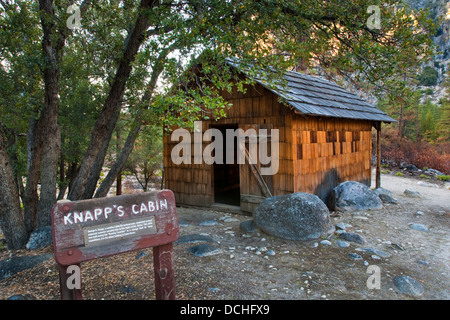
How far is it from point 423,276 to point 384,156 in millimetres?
17602

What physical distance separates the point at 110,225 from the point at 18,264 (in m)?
3.12

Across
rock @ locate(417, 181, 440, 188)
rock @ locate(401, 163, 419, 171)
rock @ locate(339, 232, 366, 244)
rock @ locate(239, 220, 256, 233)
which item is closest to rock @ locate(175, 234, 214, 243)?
rock @ locate(239, 220, 256, 233)

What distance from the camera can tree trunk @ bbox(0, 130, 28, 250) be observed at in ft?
17.4

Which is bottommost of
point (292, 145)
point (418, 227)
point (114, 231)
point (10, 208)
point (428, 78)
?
point (418, 227)

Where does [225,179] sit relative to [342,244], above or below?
above

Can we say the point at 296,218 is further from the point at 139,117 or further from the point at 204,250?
the point at 139,117

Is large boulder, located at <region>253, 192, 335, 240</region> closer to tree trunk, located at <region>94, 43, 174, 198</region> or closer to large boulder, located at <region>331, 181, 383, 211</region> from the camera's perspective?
large boulder, located at <region>331, 181, 383, 211</region>

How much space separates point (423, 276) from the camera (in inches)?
162

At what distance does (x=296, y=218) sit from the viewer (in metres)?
5.52

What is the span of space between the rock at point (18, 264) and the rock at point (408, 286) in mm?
5472

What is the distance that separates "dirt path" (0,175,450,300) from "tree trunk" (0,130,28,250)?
1.00 ft

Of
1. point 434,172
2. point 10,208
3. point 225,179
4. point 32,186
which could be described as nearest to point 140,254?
point 10,208

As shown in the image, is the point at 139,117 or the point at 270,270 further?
the point at 139,117
